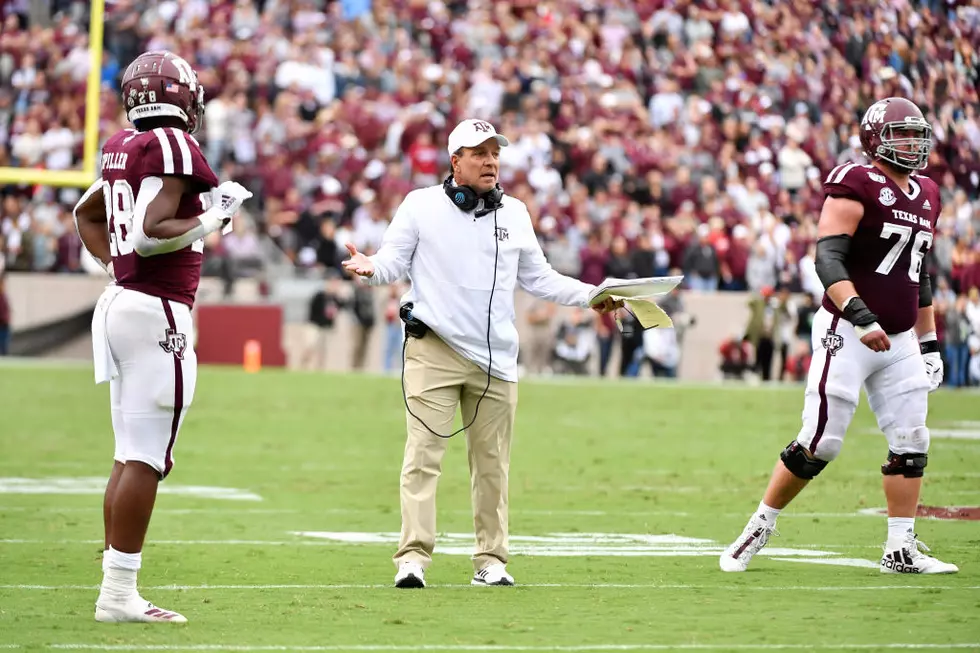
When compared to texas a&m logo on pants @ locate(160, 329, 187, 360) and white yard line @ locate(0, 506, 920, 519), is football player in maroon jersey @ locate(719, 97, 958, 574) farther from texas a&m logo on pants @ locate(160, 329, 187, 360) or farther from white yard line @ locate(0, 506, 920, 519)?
texas a&m logo on pants @ locate(160, 329, 187, 360)

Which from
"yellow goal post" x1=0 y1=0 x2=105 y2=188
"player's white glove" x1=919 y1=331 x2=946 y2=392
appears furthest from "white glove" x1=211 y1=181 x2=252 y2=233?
"yellow goal post" x1=0 y1=0 x2=105 y2=188

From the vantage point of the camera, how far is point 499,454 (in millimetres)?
7406

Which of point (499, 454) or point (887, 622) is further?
point (499, 454)

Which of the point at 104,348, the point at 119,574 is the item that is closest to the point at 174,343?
the point at 104,348

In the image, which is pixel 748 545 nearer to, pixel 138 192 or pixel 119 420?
pixel 119 420

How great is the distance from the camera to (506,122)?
27.5 meters

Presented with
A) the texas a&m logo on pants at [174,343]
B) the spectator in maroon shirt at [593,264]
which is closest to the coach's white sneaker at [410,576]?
the texas a&m logo on pants at [174,343]

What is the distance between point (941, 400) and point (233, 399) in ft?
26.1

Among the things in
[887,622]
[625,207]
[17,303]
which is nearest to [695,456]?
[887,622]

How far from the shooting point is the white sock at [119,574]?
6.02 m

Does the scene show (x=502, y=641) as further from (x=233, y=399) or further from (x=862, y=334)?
(x=233, y=399)

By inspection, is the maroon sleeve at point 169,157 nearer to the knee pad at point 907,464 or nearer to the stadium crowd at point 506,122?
the knee pad at point 907,464

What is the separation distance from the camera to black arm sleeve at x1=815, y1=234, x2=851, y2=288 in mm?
7520

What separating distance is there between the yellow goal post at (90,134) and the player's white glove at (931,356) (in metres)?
12.3
